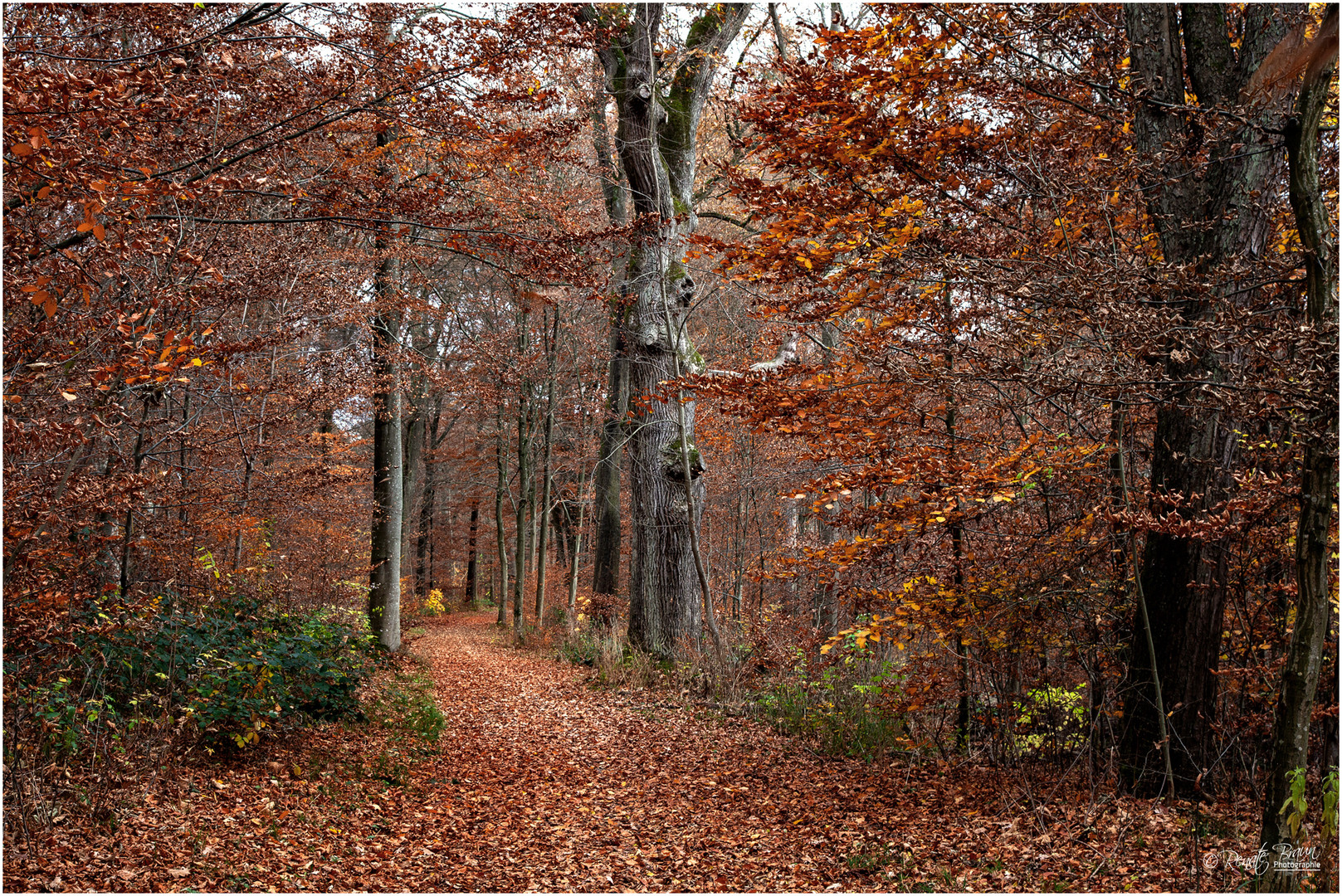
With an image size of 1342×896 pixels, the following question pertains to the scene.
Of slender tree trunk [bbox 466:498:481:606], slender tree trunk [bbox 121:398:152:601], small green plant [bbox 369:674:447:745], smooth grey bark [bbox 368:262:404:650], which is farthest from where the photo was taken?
slender tree trunk [bbox 466:498:481:606]

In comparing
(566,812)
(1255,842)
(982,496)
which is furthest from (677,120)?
(1255,842)

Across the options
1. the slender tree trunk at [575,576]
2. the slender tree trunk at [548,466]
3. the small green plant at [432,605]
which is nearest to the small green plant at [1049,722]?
the slender tree trunk at [575,576]

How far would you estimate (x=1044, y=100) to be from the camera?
5.96 metres

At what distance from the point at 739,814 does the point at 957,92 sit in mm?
5380

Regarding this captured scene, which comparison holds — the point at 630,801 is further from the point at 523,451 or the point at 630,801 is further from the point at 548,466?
the point at 523,451

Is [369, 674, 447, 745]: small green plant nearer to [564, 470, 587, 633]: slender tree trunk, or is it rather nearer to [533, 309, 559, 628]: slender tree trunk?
[564, 470, 587, 633]: slender tree trunk

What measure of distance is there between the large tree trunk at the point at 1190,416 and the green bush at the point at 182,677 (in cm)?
588

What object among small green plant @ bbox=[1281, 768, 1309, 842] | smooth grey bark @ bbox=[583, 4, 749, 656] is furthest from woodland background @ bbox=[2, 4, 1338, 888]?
smooth grey bark @ bbox=[583, 4, 749, 656]

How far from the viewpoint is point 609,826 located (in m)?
5.61

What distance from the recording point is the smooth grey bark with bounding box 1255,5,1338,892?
10.6 ft

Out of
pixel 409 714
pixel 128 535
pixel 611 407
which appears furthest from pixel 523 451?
pixel 128 535

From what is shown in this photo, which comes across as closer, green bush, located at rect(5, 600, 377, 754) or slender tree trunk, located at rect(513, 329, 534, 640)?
green bush, located at rect(5, 600, 377, 754)

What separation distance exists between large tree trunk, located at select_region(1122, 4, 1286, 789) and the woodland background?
0.08 ft

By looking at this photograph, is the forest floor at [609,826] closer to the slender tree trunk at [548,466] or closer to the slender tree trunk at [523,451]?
the slender tree trunk at [548,466]
